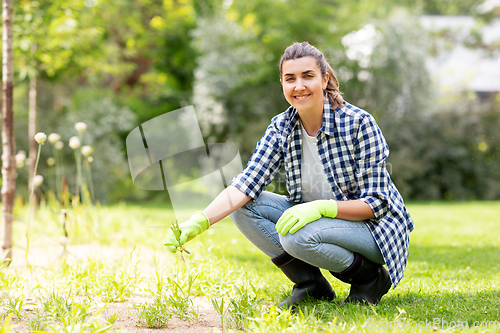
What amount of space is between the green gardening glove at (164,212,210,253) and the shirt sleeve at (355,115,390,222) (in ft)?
2.35

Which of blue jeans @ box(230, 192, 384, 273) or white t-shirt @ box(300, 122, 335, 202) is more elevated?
white t-shirt @ box(300, 122, 335, 202)

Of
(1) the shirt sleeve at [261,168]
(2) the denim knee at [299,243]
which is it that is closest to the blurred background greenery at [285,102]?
(1) the shirt sleeve at [261,168]

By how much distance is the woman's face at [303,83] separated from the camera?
6.41ft

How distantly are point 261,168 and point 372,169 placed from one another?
524 millimetres

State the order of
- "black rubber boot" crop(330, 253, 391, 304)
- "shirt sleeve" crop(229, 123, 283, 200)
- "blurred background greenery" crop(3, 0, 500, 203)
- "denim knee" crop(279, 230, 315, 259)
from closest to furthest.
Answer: "denim knee" crop(279, 230, 315, 259), "black rubber boot" crop(330, 253, 391, 304), "shirt sleeve" crop(229, 123, 283, 200), "blurred background greenery" crop(3, 0, 500, 203)

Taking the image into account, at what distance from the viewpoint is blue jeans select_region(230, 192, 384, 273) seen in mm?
1792

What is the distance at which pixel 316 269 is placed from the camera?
2.06 meters

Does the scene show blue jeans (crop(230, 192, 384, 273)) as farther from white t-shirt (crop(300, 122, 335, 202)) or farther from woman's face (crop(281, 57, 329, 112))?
woman's face (crop(281, 57, 329, 112))

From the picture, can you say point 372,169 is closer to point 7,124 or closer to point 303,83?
point 303,83

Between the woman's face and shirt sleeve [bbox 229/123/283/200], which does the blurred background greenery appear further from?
the woman's face

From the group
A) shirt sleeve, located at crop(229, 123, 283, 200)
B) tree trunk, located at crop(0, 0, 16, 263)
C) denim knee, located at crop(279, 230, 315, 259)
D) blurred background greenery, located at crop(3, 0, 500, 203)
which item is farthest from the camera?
blurred background greenery, located at crop(3, 0, 500, 203)

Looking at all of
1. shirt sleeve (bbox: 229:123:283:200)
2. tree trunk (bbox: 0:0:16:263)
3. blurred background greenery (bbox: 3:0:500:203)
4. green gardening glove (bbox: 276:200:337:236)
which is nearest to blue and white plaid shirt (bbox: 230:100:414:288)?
shirt sleeve (bbox: 229:123:283:200)

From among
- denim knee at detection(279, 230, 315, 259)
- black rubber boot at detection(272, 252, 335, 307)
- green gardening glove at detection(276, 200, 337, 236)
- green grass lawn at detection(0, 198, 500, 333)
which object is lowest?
green grass lawn at detection(0, 198, 500, 333)

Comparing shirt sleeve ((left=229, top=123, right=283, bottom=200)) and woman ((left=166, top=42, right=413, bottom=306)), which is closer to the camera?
woman ((left=166, top=42, right=413, bottom=306))
